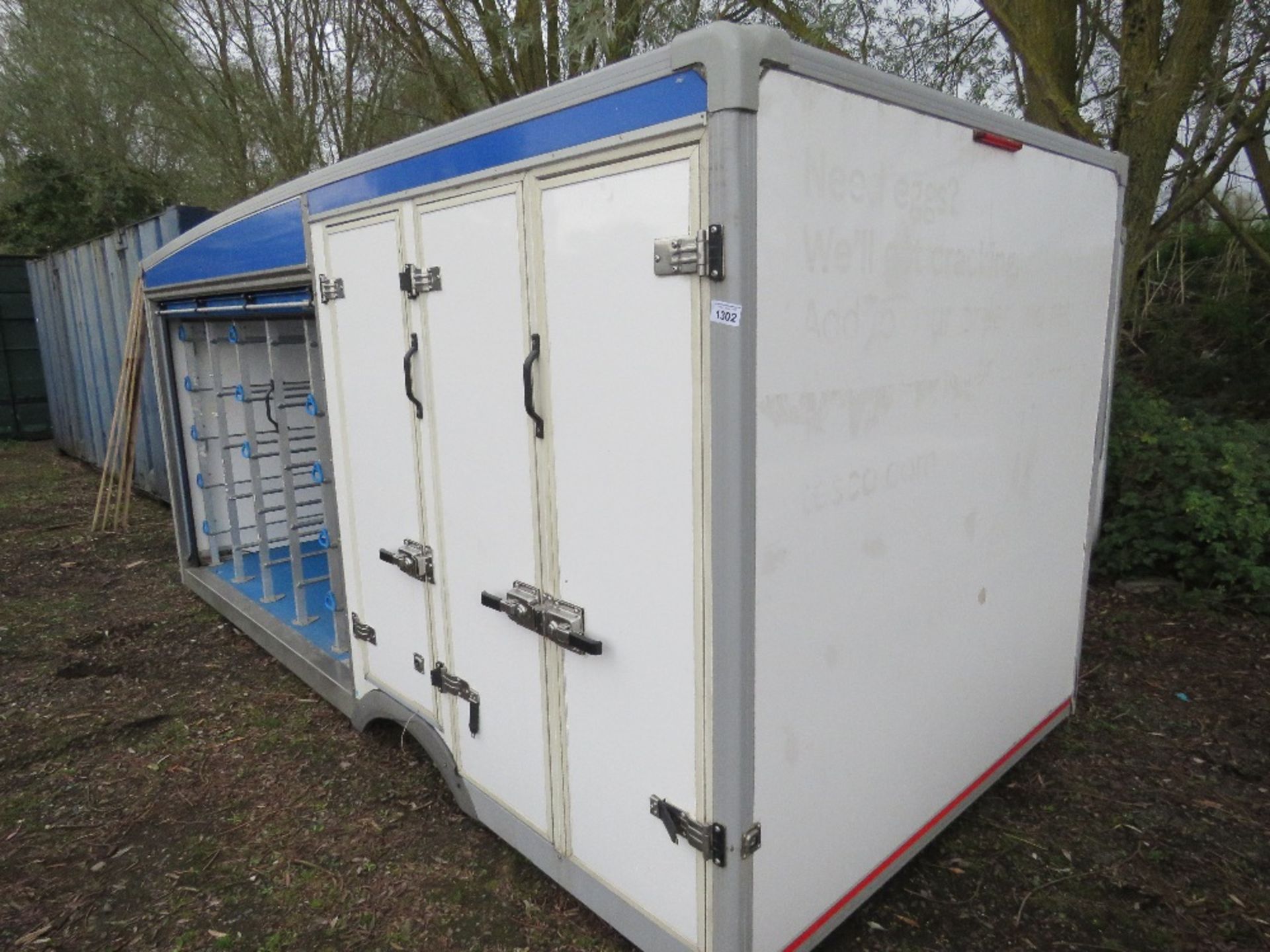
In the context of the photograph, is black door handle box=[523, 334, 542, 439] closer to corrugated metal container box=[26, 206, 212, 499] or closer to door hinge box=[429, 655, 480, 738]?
door hinge box=[429, 655, 480, 738]

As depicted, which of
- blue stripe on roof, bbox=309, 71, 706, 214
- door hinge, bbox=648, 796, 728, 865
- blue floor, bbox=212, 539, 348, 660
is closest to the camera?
blue stripe on roof, bbox=309, 71, 706, 214

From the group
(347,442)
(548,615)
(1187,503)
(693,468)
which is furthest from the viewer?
(1187,503)

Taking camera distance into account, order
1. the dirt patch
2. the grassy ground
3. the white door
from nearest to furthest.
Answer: the grassy ground
the white door
the dirt patch

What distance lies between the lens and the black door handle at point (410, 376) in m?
2.74

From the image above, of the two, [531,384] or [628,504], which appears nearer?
[628,504]

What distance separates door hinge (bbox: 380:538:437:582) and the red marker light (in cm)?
217

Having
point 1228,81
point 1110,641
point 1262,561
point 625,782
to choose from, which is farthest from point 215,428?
point 1228,81

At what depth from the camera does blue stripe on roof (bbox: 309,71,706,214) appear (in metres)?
1.78

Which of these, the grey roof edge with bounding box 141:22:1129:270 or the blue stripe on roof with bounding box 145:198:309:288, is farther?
the blue stripe on roof with bounding box 145:198:309:288

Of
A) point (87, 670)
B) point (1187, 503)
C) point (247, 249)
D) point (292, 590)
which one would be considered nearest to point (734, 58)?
point (247, 249)

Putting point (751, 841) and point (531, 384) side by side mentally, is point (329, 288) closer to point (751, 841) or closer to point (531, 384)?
point (531, 384)

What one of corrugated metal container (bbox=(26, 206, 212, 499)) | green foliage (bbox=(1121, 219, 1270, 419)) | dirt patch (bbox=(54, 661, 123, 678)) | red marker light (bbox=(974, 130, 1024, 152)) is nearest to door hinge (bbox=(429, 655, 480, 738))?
red marker light (bbox=(974, 130, 1024, 152))

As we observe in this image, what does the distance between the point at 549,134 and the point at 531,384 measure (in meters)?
0.64

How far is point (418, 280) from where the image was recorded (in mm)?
2656
